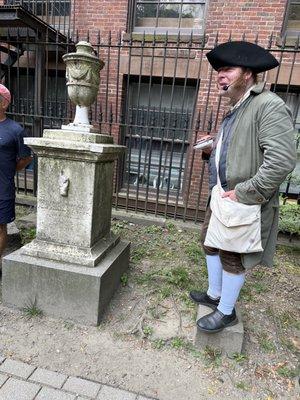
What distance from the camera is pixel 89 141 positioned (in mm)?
2707

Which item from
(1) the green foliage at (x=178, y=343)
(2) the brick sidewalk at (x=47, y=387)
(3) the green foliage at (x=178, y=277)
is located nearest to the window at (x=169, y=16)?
(3) the green foliage at (x=178, y=277)

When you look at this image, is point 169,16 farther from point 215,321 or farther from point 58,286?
point 215,321

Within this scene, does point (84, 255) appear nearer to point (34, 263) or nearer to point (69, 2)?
point (34, 263)

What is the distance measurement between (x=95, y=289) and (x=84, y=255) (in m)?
0.32

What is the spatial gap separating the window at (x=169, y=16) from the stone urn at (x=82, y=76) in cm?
375

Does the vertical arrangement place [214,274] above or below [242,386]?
above

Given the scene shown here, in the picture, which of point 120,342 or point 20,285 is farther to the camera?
point 20,285

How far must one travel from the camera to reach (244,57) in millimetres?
2082

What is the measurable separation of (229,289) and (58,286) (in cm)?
144

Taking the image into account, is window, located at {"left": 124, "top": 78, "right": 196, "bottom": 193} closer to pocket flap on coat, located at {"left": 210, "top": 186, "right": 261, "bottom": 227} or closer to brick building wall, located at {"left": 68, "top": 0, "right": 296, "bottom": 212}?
brick building wall, located at {"left": 68, "top": 0, "right": 296, "bottom": 212}

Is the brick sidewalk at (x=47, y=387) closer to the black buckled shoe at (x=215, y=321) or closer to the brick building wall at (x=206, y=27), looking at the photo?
the black buckled shoe at (x=215, y=321)

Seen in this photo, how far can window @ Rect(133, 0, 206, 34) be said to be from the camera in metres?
5.91

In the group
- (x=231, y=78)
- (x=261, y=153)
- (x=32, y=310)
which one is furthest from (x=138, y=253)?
(x=231, y=78)

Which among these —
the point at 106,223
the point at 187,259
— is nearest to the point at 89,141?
the point at 106,223
